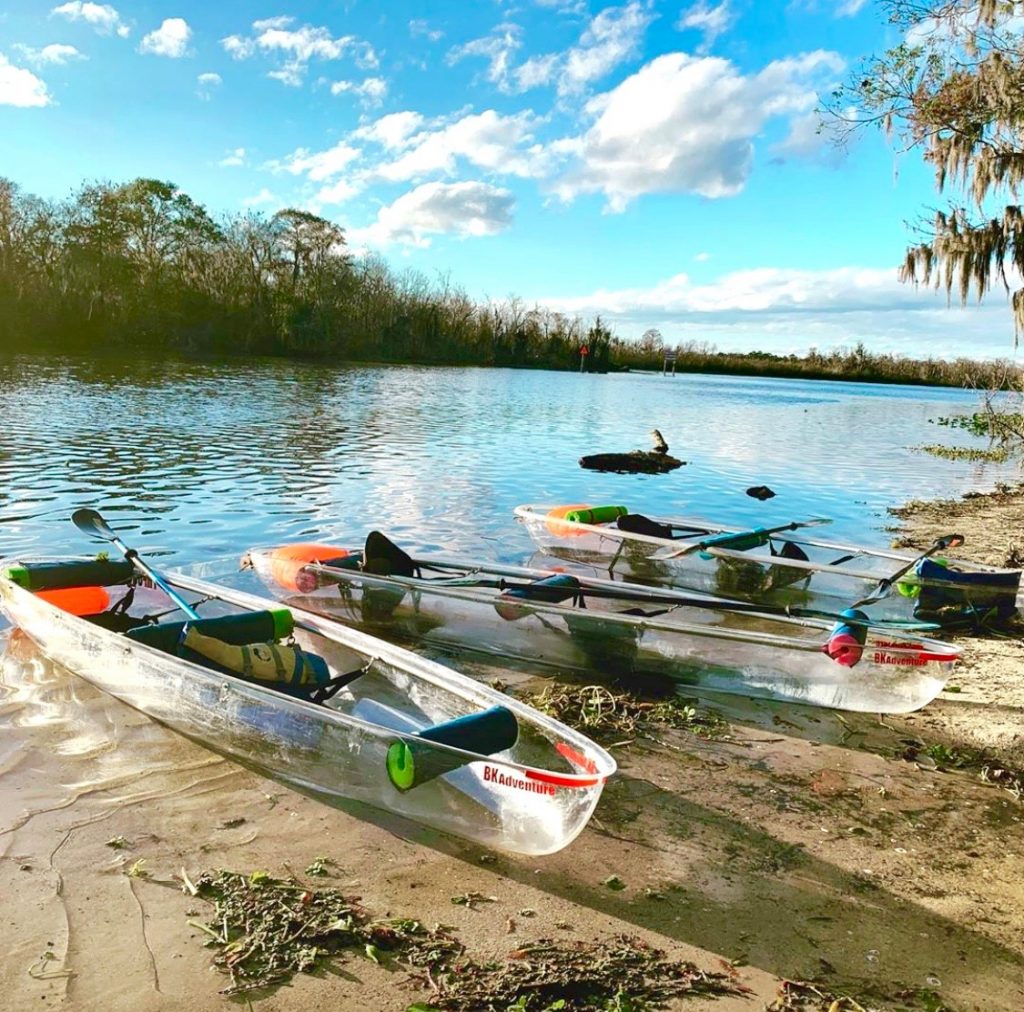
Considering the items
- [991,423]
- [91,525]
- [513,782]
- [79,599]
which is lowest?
[79,599]

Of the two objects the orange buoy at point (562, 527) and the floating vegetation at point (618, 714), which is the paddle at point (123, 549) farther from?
the orange buoy at point (562, 527)

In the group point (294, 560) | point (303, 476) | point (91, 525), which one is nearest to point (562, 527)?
point (294, 560)

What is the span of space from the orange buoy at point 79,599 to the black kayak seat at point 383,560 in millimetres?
2242

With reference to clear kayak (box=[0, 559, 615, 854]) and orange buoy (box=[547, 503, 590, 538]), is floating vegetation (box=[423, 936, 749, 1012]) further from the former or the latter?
orange buoy (box=[547, 503, 590, 538])

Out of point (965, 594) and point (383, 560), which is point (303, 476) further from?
point (965, 594)

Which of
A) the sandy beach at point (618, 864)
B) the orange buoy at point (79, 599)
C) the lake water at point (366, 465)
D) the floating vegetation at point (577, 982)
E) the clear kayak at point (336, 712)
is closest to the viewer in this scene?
the floating vegetation at point (577, 982)

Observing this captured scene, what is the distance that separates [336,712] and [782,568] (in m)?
6.13

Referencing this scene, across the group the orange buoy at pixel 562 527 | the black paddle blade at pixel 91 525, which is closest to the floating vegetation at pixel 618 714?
the orange buoy at pixel 562 527

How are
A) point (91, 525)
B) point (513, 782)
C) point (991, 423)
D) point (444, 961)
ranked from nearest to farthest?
point (444, 961) → point (513, 782) → point (91, 525) → point (991, 423)

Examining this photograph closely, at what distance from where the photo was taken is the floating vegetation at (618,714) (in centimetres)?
539

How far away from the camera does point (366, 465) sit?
58.0ft

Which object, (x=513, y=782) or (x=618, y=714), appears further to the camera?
(x=618, y=714)

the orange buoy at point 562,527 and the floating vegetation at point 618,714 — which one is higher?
the orange buoy at point 562,527

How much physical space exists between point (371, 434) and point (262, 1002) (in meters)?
20.8
